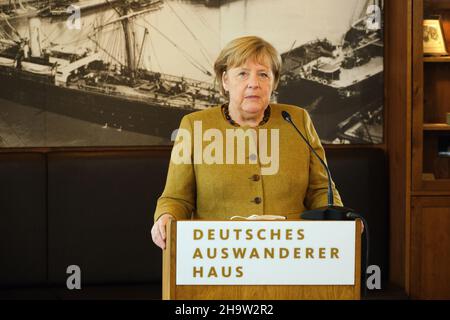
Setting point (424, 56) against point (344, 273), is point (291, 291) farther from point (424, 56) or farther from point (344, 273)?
point (424, 56)

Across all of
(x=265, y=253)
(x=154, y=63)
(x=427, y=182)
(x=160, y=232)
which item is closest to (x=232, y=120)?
(x=160, y=232)

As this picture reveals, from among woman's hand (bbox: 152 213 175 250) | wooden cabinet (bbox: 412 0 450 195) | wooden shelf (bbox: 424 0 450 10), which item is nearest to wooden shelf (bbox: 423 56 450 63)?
wooden cabinet (bbox: 412 0 450 195)

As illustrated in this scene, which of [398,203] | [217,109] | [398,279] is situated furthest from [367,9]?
[217,109]

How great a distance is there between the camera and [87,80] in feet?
13.2

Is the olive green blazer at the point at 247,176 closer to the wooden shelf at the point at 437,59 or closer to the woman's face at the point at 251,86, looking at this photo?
the woman's face at the point at 251,86

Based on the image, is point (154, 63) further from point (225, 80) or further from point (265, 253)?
point (265, 253)

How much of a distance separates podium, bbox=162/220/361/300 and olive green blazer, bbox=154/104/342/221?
1.62 ft

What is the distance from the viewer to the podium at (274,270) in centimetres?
195

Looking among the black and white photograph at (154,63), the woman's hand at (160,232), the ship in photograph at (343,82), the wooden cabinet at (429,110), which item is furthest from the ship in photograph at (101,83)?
the woman's hand at (160,232)

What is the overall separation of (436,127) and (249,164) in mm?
1735

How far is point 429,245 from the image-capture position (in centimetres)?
391

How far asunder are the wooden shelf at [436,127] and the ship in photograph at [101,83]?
3.49 ft

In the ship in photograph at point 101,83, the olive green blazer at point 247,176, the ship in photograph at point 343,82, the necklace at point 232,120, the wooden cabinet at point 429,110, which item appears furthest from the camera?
the ship in photograph at point 343,82

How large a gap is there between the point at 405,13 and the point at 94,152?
172 centimetres
